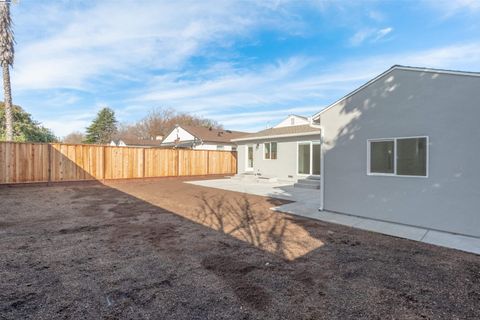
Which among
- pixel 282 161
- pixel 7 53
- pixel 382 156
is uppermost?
pixel 7 53

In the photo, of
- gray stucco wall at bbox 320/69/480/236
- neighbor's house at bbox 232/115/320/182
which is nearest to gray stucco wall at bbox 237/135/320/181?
neighbor's house at bbox 232/115/320/182

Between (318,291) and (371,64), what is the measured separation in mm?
12351

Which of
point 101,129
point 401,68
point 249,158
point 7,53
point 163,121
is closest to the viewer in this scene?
point 401,68

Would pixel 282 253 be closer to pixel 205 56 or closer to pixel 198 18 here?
pixel 198 18

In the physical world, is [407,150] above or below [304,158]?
above

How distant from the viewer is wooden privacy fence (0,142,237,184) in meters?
11.4

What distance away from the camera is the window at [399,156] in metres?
5.66

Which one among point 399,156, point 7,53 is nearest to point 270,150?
point 399,156

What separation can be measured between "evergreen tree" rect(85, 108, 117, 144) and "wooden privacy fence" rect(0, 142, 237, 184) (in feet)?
90.7

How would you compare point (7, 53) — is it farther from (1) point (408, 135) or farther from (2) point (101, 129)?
(2) point (101, 129)

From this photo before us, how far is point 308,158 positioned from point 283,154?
1774 millimetres

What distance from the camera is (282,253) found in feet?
14.0

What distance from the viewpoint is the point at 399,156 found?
237 inches

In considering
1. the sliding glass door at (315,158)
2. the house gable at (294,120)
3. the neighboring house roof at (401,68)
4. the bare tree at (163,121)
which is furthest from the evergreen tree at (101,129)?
the neighboring house roof at (401,68)
